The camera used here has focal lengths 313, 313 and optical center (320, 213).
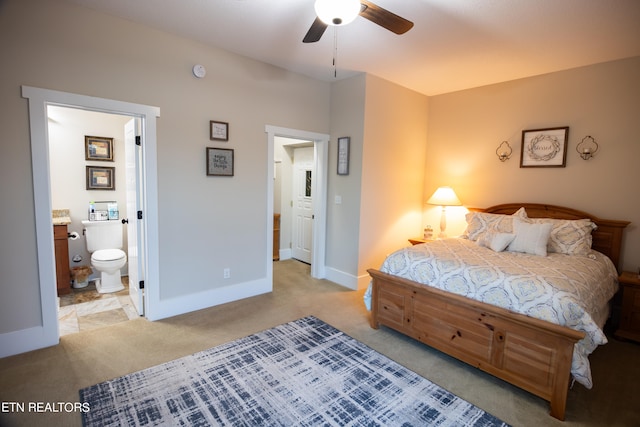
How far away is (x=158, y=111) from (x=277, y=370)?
2.50m

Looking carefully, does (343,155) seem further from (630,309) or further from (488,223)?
(630,309)

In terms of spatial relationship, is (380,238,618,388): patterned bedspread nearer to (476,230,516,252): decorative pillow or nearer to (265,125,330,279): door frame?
(476,230,516,252): decorative pillow

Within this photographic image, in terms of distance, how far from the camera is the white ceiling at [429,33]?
2.37m

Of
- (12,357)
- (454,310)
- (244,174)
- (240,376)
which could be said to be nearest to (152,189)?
(244,174)

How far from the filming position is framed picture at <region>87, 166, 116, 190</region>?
4.10m

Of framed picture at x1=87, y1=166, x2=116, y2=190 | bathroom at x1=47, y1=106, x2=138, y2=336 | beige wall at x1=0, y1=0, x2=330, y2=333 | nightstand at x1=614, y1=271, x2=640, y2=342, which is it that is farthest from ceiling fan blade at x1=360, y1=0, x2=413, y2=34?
framed picture at x1=87, y1=166, x2=116, y2=190

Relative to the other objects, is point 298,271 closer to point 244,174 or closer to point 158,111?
point 244,174

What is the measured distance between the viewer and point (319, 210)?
4.41 metres

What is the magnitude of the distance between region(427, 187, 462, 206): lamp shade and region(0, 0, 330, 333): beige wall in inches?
70.1

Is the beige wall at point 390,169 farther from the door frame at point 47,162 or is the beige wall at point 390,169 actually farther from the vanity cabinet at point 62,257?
the vanity cabinet at point 62,257

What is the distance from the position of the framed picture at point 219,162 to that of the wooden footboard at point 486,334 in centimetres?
191

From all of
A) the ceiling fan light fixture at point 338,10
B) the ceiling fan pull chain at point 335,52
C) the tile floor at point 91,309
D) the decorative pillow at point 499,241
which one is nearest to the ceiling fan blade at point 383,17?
the ceiling fan light fixture at point 338,10

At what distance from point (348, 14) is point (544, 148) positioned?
10.4 feet

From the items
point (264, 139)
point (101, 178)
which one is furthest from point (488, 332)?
point (101, 178)
